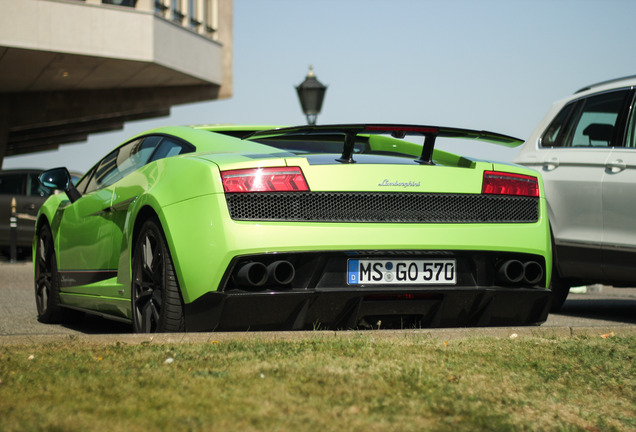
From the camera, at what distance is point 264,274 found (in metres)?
4.58

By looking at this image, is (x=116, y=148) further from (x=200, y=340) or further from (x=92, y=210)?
(x=200, y=340)

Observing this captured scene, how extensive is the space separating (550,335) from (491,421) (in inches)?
71.3

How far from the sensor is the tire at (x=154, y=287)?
4750 mm

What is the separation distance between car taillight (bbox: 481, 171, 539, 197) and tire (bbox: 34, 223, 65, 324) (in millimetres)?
3373

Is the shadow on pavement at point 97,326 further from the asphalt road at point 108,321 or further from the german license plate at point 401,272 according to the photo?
the german license plate at point 401,272

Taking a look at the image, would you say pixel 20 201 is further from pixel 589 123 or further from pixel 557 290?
pixel 589 123

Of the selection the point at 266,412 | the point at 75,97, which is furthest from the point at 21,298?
the point at 75,97

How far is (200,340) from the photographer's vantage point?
441 centimetres

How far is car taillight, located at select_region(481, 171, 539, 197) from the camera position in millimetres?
5095

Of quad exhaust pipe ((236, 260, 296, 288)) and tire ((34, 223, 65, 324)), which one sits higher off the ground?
quad exhaust pipe ((236, 260, 296, 288))

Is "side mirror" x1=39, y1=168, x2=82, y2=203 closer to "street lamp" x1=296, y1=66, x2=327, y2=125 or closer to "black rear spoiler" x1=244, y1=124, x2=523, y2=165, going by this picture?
"black rear spoiler" x1=244, y1=124, x2=523, y2=165

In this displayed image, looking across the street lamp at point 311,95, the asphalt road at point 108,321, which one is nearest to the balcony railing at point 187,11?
the street lamp at point 311,95

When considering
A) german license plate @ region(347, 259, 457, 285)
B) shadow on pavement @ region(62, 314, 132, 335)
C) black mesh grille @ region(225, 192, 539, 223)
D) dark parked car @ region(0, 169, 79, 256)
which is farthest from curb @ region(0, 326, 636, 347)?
dark parked car @ region(0, 169, 79, 256)

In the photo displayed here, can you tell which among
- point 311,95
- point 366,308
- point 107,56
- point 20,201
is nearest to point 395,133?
point 366,308
